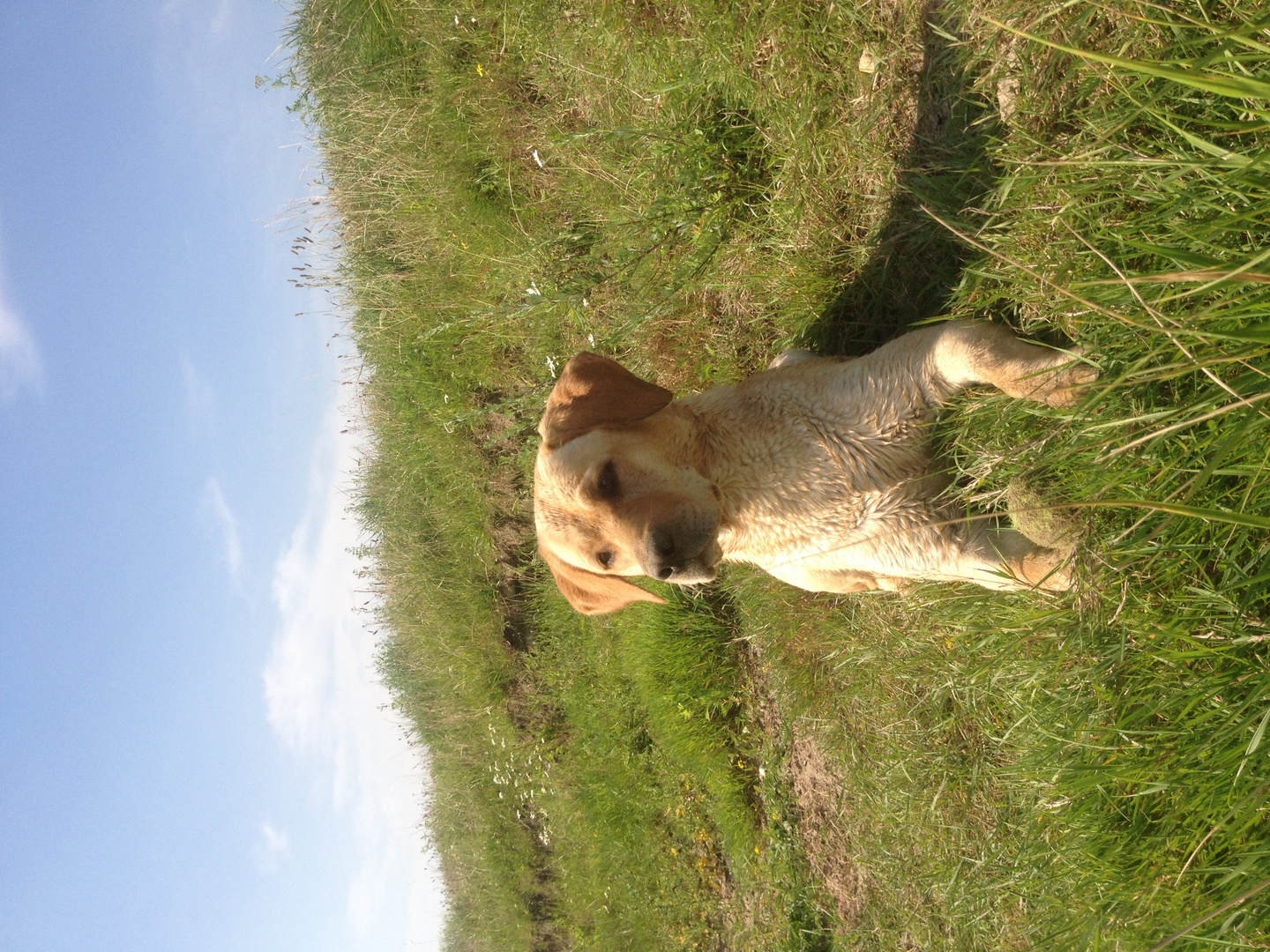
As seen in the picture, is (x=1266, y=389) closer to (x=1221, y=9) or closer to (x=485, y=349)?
(x=1221, y=9)

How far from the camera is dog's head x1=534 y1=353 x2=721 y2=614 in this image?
310cm

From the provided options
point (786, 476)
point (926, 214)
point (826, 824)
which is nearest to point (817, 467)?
point (786, 476)

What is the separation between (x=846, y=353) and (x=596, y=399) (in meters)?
1.58

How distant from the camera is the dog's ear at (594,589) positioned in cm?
365

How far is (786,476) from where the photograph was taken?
328cm

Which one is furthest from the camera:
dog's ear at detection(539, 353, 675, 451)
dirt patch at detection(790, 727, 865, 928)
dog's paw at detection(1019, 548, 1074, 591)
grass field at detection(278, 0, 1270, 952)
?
dirt patch at detection(790, 727, 865, 928)

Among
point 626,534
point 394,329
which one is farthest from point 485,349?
point 626,534

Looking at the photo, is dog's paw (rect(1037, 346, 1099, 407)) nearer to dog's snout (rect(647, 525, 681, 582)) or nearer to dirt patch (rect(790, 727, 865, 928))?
dog's snout (rect(647, 525, 681, 582))

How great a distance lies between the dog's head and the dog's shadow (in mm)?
1176

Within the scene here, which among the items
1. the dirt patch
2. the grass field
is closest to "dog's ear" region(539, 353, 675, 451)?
the grass field

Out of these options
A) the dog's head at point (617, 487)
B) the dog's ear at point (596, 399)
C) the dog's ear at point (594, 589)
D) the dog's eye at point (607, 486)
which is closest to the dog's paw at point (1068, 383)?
the dog's head at point (617, 487)

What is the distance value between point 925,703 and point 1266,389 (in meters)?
2.83

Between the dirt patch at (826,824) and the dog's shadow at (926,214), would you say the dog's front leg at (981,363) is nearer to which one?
the dog's shadow at (926,214)

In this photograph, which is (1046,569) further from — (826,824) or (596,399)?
(826,824)
